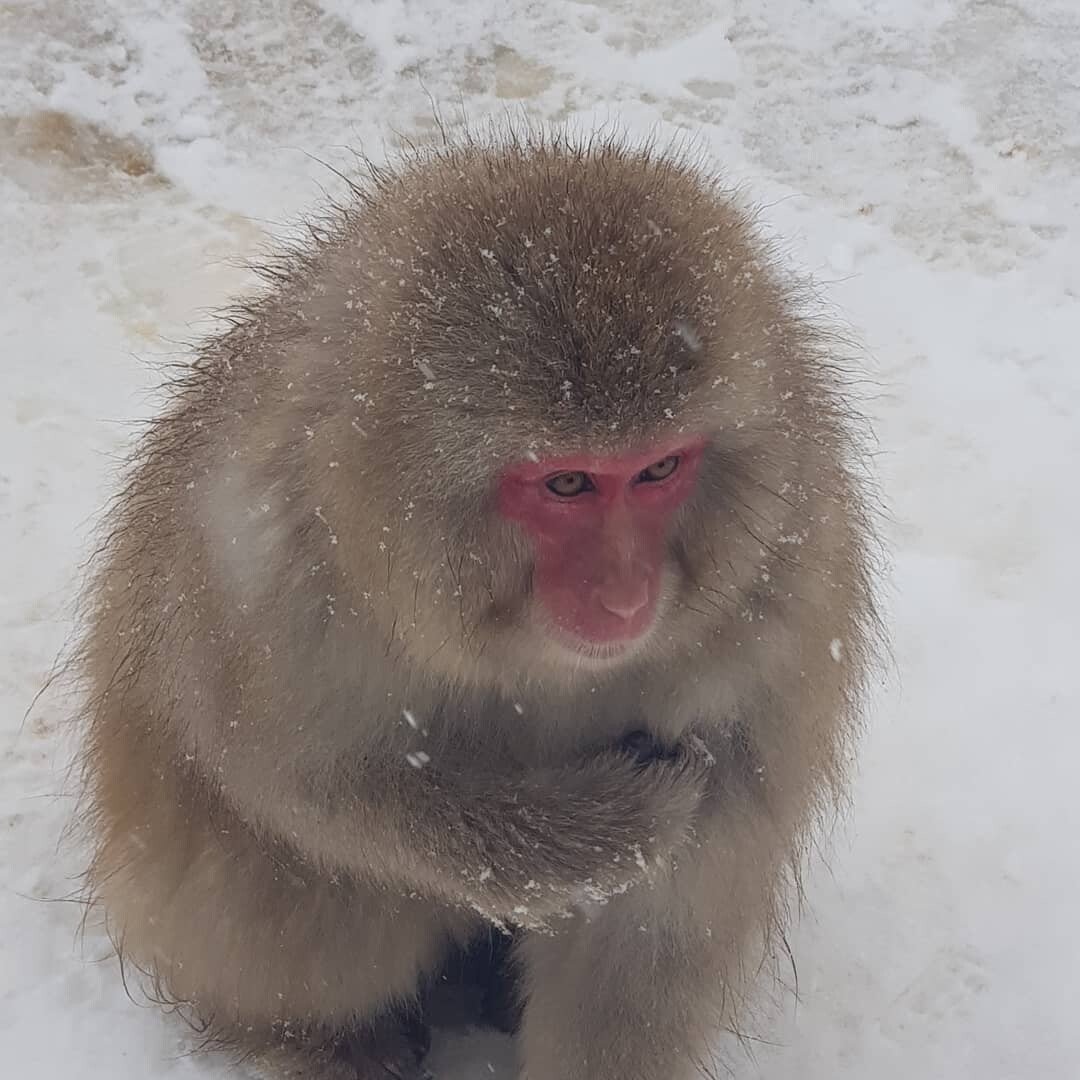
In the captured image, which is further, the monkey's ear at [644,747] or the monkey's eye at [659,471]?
the monkey's ear at [644,747]

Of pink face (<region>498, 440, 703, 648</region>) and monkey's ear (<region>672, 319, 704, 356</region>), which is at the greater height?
monkey's ear (<region>672, 319, 704, 356</region>)

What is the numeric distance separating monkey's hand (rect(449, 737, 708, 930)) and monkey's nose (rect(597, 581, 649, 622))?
0.42m

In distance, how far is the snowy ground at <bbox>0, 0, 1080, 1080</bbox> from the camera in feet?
Answer: 9.07

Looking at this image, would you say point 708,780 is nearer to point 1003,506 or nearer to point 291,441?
point 291,441

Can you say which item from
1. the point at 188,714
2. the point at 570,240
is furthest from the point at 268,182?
the point at 570,240

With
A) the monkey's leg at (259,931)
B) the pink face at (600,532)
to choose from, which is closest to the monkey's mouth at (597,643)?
the pink face at (600,532)

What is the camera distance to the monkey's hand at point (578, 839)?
2104mm

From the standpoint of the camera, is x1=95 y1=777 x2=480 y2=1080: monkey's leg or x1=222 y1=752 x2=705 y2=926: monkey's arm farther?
x1=95 y1=777 x2=480 y2=1080: monkey's leg

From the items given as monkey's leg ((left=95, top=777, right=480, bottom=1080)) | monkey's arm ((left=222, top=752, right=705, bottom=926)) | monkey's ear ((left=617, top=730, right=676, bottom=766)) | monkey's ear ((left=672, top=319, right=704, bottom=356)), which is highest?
monkey's ear ((left=672, top=319, right=704, bottom=356))

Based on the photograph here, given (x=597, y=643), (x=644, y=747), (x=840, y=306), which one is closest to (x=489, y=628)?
(x=597, y=643)

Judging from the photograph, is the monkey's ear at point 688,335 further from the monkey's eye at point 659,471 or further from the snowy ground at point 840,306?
the snowy ground at point 840,306

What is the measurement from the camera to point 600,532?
185cm

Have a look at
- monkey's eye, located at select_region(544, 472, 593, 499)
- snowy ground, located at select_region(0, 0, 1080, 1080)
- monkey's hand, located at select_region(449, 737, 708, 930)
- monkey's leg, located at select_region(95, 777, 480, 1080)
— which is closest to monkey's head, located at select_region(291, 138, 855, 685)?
monkey's eye, located at select_region(544, 472, 593, 499)

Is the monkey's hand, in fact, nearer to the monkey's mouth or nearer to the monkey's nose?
the monkey's mouth
